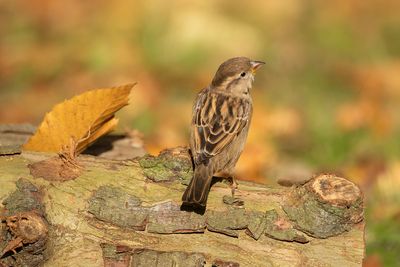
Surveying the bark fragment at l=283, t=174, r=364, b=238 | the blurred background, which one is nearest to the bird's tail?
the bark fragment at l=283, t=174, r=364, b=238

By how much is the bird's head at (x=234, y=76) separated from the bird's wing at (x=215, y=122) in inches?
5.3

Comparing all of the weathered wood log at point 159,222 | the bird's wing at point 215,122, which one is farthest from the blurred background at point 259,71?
the weathered wood log at point 159,222

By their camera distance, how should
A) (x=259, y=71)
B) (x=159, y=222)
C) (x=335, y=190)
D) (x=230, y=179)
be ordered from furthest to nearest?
(x=259, y=71) → (x=230, y=179) → (x=335, y=190) → (x=159, y=222)

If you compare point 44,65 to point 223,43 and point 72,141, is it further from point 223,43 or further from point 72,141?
point 72,141

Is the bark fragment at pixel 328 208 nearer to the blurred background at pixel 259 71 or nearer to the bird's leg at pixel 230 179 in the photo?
the bird's leg at pixel 230 179

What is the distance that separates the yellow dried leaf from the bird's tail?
100 centimetres

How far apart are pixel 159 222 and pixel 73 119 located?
4.56ft

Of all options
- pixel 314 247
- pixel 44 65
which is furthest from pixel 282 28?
pixel 314 247

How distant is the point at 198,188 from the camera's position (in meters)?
5.71

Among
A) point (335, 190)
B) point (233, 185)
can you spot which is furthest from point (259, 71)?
point (335, 190)

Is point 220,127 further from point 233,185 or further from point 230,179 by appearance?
point 233,185

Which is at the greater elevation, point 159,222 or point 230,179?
point 230,179

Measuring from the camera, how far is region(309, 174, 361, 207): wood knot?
18.8 feet

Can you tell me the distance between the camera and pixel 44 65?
1241cm
